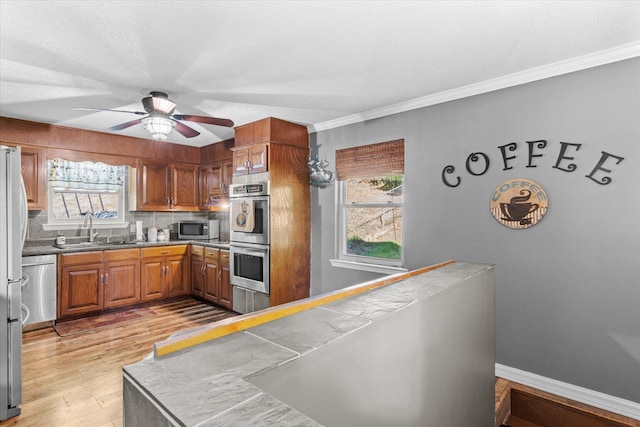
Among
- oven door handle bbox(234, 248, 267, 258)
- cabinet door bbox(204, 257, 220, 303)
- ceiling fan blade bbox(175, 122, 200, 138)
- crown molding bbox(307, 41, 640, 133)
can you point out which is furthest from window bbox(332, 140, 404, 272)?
cabinet door bbox(204, 257, 220, 303)

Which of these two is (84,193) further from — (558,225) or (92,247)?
(558,225)

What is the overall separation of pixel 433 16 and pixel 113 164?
4422 mm

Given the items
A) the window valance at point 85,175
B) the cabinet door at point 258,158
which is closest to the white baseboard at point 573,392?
the cabinet door at point 258,158

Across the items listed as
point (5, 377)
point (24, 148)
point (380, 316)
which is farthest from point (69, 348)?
point (380, 316)

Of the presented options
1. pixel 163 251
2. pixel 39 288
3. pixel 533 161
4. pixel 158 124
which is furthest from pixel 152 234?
pixel 533 161

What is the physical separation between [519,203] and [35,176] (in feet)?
16.9

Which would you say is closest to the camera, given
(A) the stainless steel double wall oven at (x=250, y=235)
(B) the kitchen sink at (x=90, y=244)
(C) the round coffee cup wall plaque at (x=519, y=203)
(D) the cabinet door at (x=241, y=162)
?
(C) the round coffee cup wall plaque at (x=519, y=203)

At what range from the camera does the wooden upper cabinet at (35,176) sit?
3.92 meters

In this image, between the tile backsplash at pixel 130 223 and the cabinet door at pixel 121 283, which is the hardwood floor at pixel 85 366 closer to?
the cabinet door at pixel 121 283

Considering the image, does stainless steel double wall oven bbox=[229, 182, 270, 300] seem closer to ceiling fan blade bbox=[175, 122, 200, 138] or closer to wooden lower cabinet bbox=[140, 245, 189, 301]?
ceiling fan blade bbox=[175, 122, 200, 138]

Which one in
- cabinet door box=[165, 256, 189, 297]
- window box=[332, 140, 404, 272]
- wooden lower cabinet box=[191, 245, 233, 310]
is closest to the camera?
window box=[332, 140, 404, 272]

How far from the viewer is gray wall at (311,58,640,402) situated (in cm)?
222

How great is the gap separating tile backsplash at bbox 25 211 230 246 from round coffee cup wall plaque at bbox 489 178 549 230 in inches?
156

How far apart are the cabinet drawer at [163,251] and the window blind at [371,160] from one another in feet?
8.80
